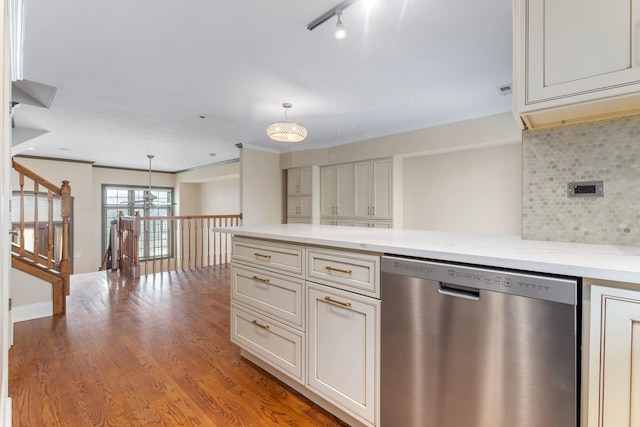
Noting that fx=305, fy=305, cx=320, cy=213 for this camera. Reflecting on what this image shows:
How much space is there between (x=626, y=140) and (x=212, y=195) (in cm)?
917

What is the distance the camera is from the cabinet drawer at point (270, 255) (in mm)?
1725

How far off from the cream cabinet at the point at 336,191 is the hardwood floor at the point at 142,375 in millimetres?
2819

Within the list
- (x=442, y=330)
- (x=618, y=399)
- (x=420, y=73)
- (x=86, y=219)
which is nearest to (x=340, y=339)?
(x=442, y=330)

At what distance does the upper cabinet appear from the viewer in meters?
1.09

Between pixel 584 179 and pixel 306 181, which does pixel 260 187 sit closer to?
pixel 306 181

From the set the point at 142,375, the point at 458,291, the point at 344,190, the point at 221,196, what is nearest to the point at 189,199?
the point at 221,196

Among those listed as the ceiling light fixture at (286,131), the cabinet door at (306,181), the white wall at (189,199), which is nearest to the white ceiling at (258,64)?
the ceiling light fixture at (286,131)

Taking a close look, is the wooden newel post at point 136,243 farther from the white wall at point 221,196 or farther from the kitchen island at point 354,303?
the kitchen island at point 354,303

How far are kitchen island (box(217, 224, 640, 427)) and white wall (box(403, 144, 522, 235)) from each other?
2.82 meters

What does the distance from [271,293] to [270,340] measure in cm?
30

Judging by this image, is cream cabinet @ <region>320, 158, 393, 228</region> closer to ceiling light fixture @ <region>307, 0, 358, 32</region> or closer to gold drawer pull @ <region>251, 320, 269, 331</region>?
ceiling light fixture @ <region>307, 0, 358, 32</region>

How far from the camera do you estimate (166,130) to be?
4.70 m

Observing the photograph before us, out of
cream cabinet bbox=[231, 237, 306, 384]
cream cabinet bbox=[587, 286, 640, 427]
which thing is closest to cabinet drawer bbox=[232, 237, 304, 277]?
cream cabinet bbox=[231, 237, 306, 384]

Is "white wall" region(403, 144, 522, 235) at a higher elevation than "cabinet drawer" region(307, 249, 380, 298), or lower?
higher
